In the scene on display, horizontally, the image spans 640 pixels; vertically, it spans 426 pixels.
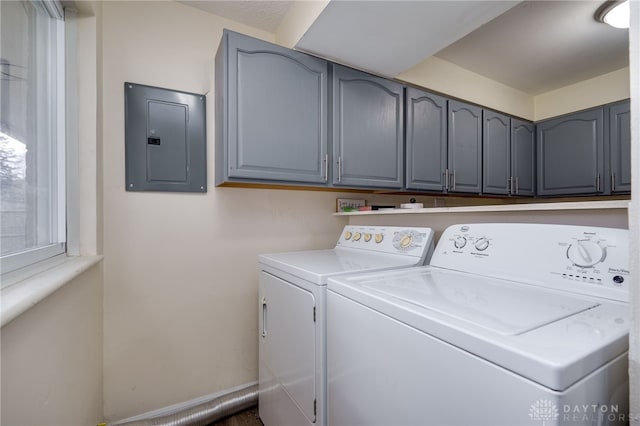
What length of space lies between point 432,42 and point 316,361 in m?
1.78

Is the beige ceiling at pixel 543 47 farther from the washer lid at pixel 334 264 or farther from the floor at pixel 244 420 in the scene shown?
the floor at pixel 244 420

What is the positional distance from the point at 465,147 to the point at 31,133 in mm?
2636

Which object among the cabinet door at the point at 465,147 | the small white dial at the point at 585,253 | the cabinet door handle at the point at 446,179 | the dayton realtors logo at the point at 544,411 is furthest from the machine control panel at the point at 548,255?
the cabinet door at the point at 465,147

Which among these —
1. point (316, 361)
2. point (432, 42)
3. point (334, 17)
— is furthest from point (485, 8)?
point (316, 361)

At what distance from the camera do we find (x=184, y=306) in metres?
1.71

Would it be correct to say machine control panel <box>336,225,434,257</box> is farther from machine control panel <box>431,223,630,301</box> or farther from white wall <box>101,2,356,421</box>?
white wall <box>101,2,356,421</box>

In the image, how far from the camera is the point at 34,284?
2.46ft

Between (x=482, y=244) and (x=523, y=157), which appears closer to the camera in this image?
(x=482, y=244)

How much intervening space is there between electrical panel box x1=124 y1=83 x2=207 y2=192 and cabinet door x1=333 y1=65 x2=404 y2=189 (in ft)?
2.76

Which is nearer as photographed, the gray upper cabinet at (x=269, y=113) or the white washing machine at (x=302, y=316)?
the white washing machine at (x=302, y=316)

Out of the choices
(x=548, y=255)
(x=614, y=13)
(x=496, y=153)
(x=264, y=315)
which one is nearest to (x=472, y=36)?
(x=614, y=13)

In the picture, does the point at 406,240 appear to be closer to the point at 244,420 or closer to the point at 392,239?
the point at 392,239

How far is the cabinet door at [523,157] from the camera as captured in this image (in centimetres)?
271

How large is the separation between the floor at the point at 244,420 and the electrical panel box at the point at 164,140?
141 cm
